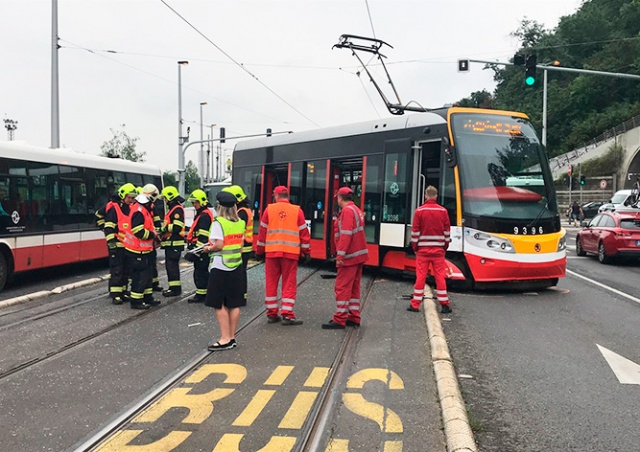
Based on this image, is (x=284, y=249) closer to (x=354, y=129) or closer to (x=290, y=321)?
(x=290, y=321)

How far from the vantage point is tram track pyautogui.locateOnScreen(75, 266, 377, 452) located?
434cm

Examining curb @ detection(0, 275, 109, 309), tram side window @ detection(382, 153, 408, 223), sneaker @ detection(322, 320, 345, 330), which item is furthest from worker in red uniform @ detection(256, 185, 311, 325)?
curb @ detection(0, 275, 109, 309)

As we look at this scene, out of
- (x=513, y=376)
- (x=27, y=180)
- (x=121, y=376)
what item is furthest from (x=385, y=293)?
(x=27, y=180)

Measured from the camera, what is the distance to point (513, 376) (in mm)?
6016

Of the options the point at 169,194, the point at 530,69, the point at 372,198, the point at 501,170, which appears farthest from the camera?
the point at 530,69

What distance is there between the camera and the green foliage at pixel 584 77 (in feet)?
229

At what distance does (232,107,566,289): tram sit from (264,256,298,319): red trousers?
3849mm

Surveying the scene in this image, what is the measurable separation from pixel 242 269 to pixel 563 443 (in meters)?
3.96

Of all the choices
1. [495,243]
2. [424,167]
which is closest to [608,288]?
[495,243]

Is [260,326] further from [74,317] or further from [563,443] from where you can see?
[563,443]

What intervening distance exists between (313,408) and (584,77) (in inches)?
3048

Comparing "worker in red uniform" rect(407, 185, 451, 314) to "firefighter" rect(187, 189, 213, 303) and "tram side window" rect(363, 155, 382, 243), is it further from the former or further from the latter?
"tram side window" rect(363, 155, 382, 243)

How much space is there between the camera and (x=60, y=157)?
13.5 meters

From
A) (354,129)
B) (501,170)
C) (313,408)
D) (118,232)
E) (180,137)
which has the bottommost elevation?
(313,408)
